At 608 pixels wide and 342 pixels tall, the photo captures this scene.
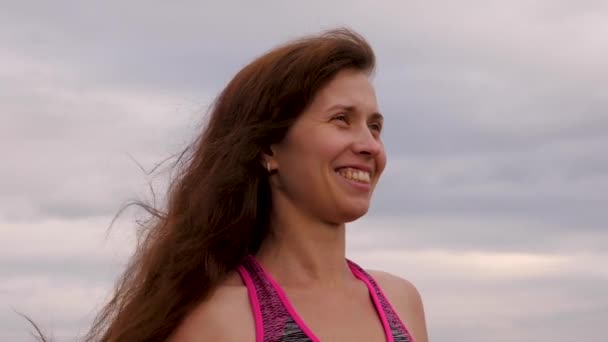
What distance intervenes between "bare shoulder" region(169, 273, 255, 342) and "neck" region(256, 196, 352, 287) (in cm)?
25

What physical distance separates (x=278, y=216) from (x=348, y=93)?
0.76 meters

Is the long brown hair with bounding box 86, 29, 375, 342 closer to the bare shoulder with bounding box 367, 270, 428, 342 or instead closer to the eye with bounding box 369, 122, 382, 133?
the eye with bounding box 369, 122, 382, 133

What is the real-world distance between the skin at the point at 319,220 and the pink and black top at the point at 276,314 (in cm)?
4

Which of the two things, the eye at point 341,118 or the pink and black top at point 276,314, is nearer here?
the pink and black top at point 276,314

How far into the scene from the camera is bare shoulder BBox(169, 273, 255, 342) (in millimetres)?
6359

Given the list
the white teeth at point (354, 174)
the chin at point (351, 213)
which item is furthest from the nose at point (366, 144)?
the chin at point (351, 213)

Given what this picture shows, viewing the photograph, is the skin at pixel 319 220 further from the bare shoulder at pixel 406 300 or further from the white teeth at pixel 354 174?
the bare shoulder at pixel 406 300

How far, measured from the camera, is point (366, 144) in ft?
21.3

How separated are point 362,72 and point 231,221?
1.09 metres

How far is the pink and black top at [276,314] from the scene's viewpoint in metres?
6.39

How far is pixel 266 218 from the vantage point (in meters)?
6.82

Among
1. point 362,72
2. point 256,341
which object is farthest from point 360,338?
point 362,72

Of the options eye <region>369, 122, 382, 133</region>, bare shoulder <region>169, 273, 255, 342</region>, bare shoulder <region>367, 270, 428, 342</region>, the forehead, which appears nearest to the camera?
bare shoulder <region>169, 273, 255, 342</region>

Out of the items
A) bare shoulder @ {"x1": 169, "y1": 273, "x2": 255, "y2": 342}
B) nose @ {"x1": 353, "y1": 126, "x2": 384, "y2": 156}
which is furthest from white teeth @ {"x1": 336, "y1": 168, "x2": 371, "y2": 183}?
bare shoulder @ {"x1": 169, "y1": 273, "x2": 255, "y2": 342}
